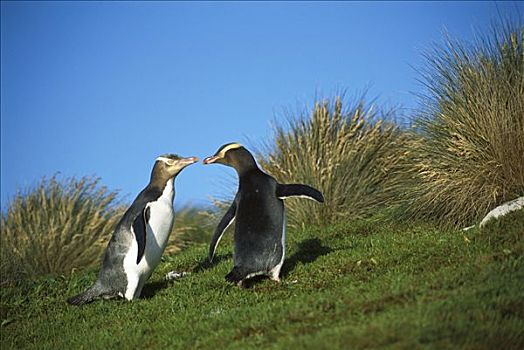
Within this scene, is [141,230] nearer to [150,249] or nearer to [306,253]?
[150,249]

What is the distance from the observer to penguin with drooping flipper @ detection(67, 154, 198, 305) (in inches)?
318

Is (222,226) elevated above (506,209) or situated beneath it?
elevated above

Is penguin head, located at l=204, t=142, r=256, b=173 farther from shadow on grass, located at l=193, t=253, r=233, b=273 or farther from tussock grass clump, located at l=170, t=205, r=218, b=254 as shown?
tussock grass clump, located at l=170, t=205, r=218, b=254

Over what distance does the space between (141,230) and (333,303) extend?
265 centimetres

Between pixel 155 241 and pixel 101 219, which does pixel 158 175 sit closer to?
pixel 155 241

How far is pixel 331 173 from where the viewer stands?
1199 centimetres

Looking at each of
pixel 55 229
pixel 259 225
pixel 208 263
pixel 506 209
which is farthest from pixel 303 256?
pixel 55 229

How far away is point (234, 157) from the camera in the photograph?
8258 mm

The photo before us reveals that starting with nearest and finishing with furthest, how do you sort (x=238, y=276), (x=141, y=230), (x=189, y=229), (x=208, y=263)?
(x=238, y=276) < (x=141, y=230) < (x=208, y=263) < (x=189, y=229)

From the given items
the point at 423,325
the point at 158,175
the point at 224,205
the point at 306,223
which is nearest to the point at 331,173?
the point at 306,223

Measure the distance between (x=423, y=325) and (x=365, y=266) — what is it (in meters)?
2.66

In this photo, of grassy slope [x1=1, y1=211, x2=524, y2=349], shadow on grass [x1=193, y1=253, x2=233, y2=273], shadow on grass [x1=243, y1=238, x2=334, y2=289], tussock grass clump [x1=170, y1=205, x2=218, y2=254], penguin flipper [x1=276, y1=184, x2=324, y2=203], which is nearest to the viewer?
grassy slope [x1=1, y1=211, x2=524, y2=349]

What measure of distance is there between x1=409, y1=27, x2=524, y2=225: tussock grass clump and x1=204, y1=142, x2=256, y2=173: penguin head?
2696 mm

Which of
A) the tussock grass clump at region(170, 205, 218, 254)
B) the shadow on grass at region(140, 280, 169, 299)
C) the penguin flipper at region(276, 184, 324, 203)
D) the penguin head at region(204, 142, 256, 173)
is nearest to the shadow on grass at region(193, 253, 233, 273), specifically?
the shadow on grass at region(140, 280, 169, 299)
